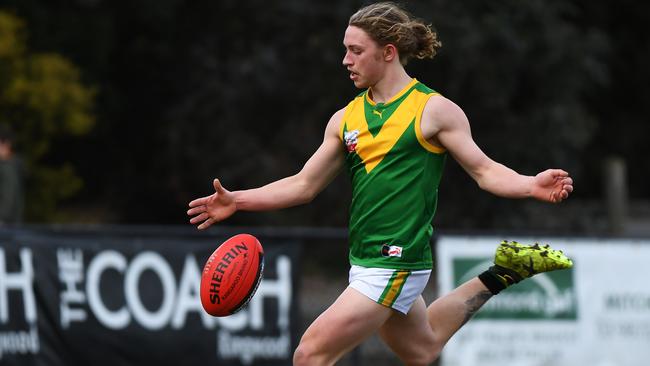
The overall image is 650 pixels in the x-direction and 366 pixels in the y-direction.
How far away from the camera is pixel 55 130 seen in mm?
21734

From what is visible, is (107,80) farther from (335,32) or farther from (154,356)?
(154,356)

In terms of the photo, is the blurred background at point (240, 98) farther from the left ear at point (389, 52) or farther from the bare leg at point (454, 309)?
the left ear at point (389, 52)

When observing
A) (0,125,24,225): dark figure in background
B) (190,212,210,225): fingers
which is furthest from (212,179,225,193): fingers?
(0,125,24,225): dark figure in background

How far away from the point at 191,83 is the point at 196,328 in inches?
557

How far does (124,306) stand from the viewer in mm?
11172

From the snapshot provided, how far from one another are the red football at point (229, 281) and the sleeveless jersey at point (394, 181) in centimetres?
57

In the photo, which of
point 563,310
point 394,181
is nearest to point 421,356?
point 394,181

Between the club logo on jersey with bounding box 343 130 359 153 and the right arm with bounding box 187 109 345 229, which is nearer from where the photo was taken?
→ the club logo on jersey with bounding box 343 130 359 153

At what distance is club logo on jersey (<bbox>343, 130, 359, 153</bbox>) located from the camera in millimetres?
6738

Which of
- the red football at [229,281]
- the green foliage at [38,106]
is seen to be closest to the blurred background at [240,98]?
the green foliage at [38,106]

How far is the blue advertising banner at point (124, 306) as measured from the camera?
1094 cm

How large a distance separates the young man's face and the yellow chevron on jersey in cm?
15

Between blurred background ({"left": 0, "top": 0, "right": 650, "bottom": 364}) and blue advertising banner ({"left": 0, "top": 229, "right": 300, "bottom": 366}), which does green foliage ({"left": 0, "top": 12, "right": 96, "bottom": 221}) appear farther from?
blue advertising banner ({"left": 0, "top": 229, "right": 300, "bottom": 366})

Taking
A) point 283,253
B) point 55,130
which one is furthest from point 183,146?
point 283,253
